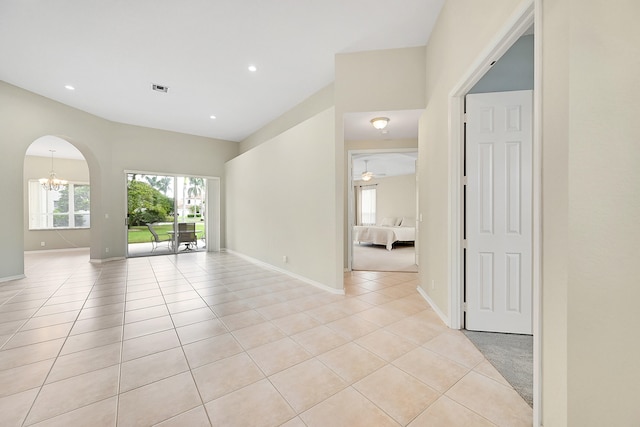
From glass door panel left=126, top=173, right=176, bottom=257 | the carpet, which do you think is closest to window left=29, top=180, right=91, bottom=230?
glass door panel left=126, top=173, right=176, bottom=257

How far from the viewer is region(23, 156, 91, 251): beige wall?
7891 mm

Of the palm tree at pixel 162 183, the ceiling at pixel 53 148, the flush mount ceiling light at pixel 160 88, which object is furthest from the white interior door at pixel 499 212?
the ceiling at pixel 53 148

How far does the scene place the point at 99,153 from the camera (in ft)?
20.1

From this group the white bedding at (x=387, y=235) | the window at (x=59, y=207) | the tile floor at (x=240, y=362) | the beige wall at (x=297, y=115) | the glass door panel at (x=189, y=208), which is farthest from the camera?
the white bedding at (x=387, y=235)

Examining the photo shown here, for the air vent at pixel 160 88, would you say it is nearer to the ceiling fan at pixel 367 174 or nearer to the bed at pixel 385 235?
the ceiling fan at pixel 367 174

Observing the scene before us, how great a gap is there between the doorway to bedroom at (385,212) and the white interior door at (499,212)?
9.74 ft

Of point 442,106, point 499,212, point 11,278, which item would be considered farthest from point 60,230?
point 499,212

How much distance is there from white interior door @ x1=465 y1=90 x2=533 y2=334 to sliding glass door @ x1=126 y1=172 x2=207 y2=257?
7.61 metres

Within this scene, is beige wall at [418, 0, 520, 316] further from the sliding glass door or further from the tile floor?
the sliding glass door

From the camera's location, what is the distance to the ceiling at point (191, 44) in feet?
9.42

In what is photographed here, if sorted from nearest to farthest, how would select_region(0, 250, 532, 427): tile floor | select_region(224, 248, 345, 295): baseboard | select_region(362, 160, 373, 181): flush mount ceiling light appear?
select_region(0, 250, 532, 427): tile floor < select_region(224, 248, 345, 295): baseboard < select_region(362, 160, 373, 181): flush mount ceiling light

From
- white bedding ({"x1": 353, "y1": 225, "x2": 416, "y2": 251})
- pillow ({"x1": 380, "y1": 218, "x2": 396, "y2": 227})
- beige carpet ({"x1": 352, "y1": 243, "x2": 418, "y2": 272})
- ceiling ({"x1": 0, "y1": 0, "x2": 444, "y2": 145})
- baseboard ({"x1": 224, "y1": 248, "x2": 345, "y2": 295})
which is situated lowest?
beige carpet ({"x1": 352, "y1": 243, "x2": 418, "y2": 272})

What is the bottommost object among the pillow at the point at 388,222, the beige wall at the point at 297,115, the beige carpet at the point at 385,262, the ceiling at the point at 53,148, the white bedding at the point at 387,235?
the beige carpet at the point at 385,262

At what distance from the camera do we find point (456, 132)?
265cm
